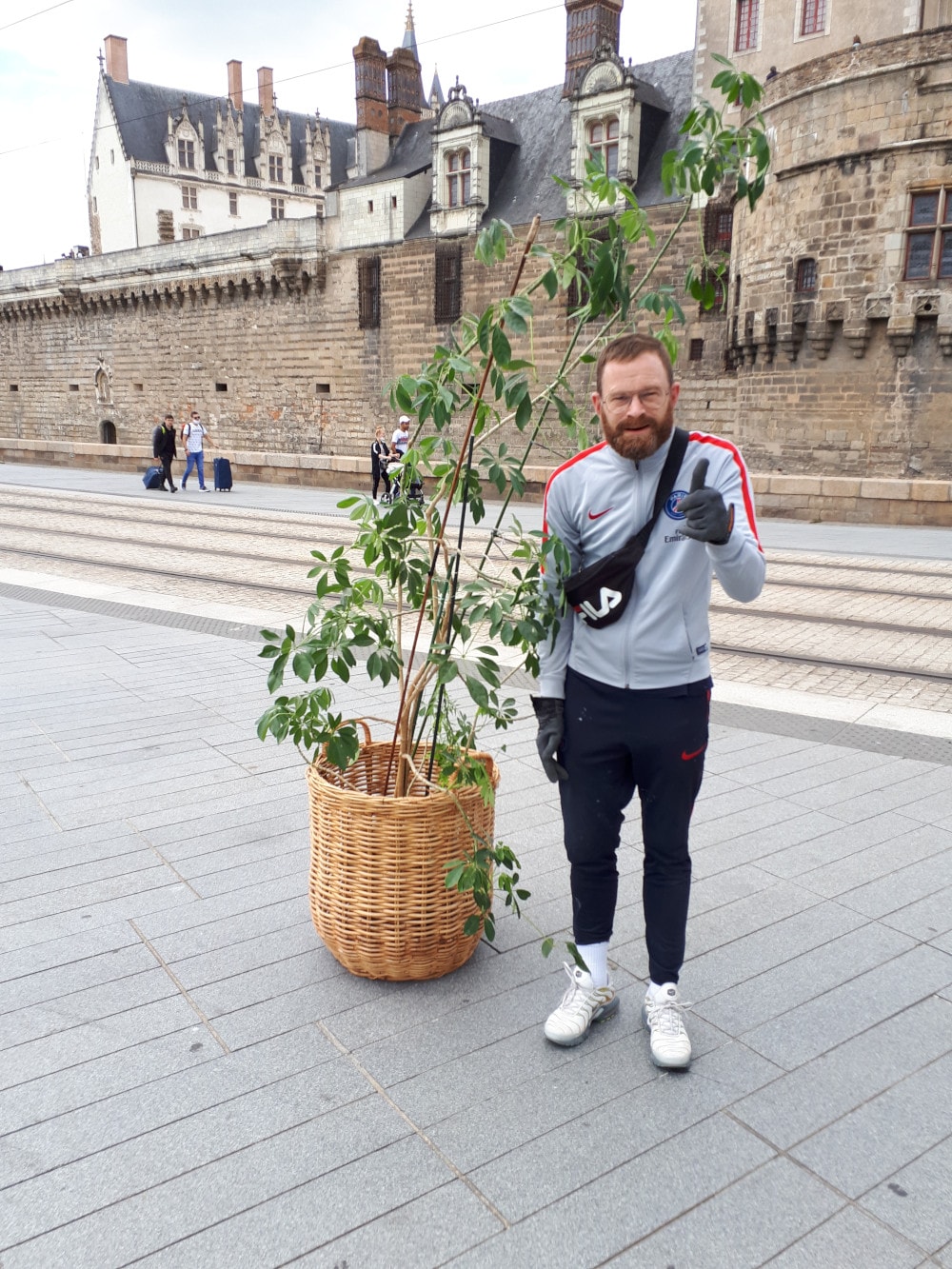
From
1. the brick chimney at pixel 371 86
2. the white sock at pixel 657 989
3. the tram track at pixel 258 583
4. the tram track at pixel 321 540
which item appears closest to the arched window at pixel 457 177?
the brick chimney at pixel 371 86

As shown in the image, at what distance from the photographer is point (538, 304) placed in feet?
88.4

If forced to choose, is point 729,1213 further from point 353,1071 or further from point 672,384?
point 672,384

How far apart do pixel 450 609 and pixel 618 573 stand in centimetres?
56

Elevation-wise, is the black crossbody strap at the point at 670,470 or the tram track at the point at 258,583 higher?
the black crossbody strap at the point at 670,470

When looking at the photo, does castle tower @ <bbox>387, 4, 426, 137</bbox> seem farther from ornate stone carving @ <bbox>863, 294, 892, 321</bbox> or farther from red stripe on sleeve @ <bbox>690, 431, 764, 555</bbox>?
red stripe on sleeve @ <bbox>690, 431, 764, 555</bbox>

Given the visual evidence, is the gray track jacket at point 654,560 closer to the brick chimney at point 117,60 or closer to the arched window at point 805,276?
the arched window at point 805,276

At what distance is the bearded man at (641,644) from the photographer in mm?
2428

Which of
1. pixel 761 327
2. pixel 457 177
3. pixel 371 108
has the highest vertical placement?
pixel 371 108

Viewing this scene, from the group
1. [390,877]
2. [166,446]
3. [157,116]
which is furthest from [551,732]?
[157,116]

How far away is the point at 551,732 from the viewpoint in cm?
264

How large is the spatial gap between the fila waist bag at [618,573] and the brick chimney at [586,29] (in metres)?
27.7

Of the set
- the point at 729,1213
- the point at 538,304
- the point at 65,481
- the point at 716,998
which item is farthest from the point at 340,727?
the point at 538,304

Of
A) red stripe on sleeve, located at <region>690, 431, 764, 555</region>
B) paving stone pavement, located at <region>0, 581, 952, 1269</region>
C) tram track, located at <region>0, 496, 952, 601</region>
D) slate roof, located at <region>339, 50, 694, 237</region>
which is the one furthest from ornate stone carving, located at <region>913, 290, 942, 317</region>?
red stripe on sleeve, located at <region>690, 431, 764, 555</region>

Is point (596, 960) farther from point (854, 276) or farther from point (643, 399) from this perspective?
point (854, 276)
